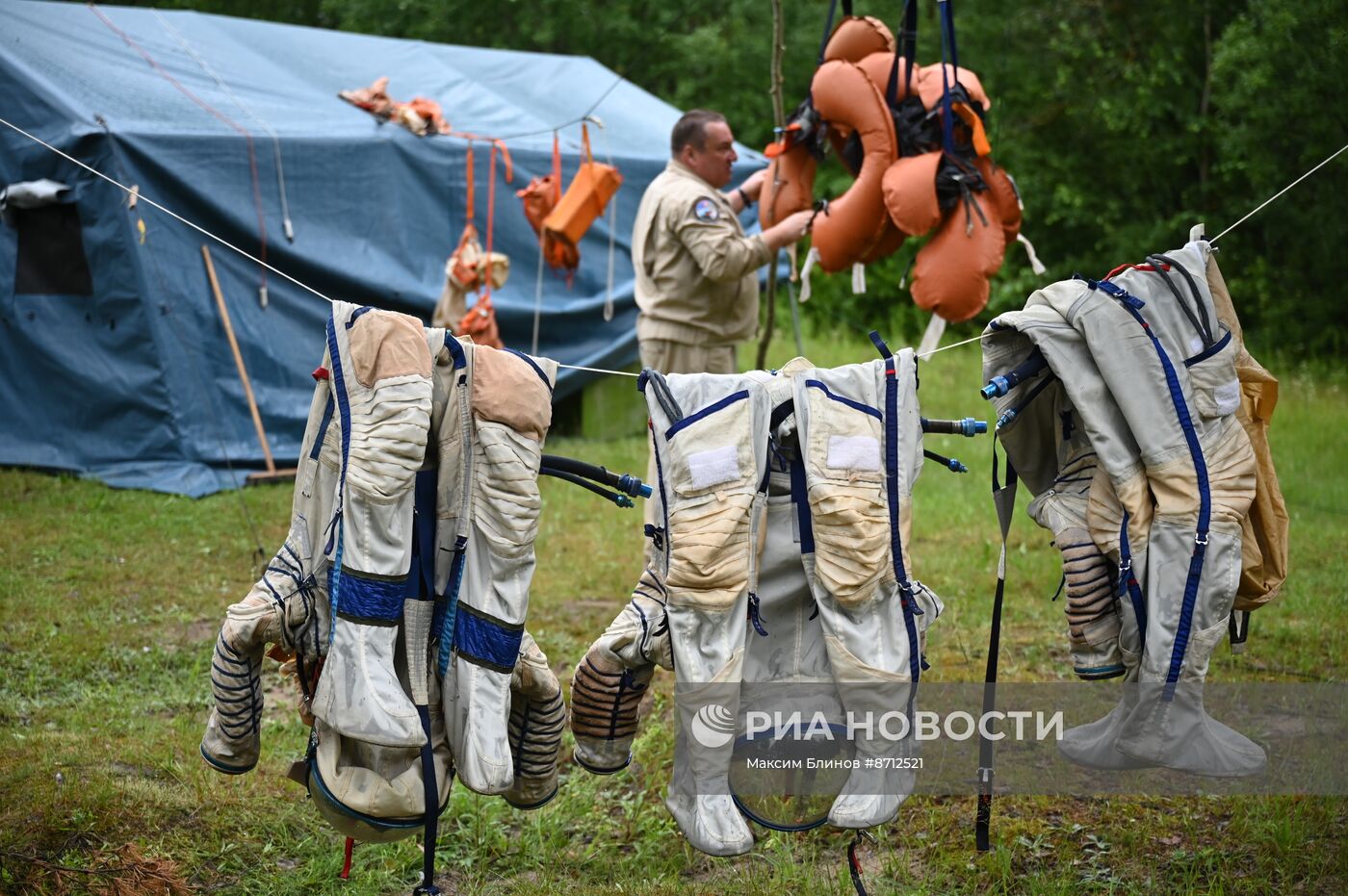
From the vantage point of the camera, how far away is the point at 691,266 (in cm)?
590

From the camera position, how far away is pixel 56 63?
732 cm

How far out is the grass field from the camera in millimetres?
3510

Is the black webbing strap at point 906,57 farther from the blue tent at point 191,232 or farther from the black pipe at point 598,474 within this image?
the blue tent at point 191,232

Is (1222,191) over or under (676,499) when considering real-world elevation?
over

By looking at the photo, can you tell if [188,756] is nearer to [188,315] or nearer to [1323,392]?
[188,315]

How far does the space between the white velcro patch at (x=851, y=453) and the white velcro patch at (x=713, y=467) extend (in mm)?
193

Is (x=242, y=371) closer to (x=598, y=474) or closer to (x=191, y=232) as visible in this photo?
(x=191, y=232)

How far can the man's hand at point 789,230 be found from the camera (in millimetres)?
5336

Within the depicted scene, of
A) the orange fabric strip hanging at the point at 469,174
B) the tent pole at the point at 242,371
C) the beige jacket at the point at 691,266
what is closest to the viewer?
the beige jacket at the point at 691,266

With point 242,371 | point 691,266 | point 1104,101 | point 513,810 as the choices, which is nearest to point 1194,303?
point 513,810

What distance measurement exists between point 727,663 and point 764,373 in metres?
0.61

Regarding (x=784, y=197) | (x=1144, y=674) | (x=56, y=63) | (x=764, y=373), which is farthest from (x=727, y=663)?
(x=56, y=63)

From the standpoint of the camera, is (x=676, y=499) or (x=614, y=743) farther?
Result: (x=614, y=743)

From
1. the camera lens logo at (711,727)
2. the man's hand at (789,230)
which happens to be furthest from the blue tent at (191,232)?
the camera lens logo at (711,727)
